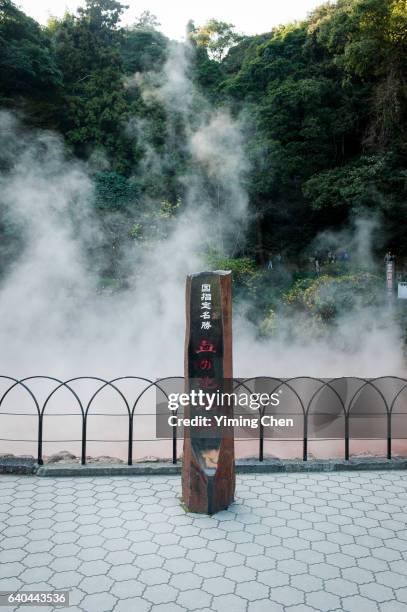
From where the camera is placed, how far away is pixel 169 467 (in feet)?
19.3

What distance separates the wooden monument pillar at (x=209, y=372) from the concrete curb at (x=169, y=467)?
33.8 inches

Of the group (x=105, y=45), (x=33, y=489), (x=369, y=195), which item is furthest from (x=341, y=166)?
(x=33, y=489)

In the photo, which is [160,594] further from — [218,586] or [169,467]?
[169,467]

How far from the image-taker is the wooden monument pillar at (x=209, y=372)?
4.96 meters

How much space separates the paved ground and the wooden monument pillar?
320 millimetres

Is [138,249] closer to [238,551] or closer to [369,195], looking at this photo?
[369,195]

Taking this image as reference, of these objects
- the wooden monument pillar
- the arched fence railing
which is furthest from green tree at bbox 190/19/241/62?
the wooden monument pillar

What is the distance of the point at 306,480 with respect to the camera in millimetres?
5742

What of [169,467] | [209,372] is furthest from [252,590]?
[169,467]

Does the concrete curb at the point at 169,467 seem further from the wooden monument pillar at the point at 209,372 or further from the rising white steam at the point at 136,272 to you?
the rising white steam at the point at 136,272

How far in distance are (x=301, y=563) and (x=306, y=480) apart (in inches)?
67.6

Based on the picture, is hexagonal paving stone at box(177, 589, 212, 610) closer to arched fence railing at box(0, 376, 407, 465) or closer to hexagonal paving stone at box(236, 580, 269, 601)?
hexagonal paving stone at box(236, 580, 269, 601)

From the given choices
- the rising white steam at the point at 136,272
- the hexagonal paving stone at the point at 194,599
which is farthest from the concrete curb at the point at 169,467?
the rising white steam at the point at 136,272

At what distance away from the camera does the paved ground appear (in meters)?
3.66
